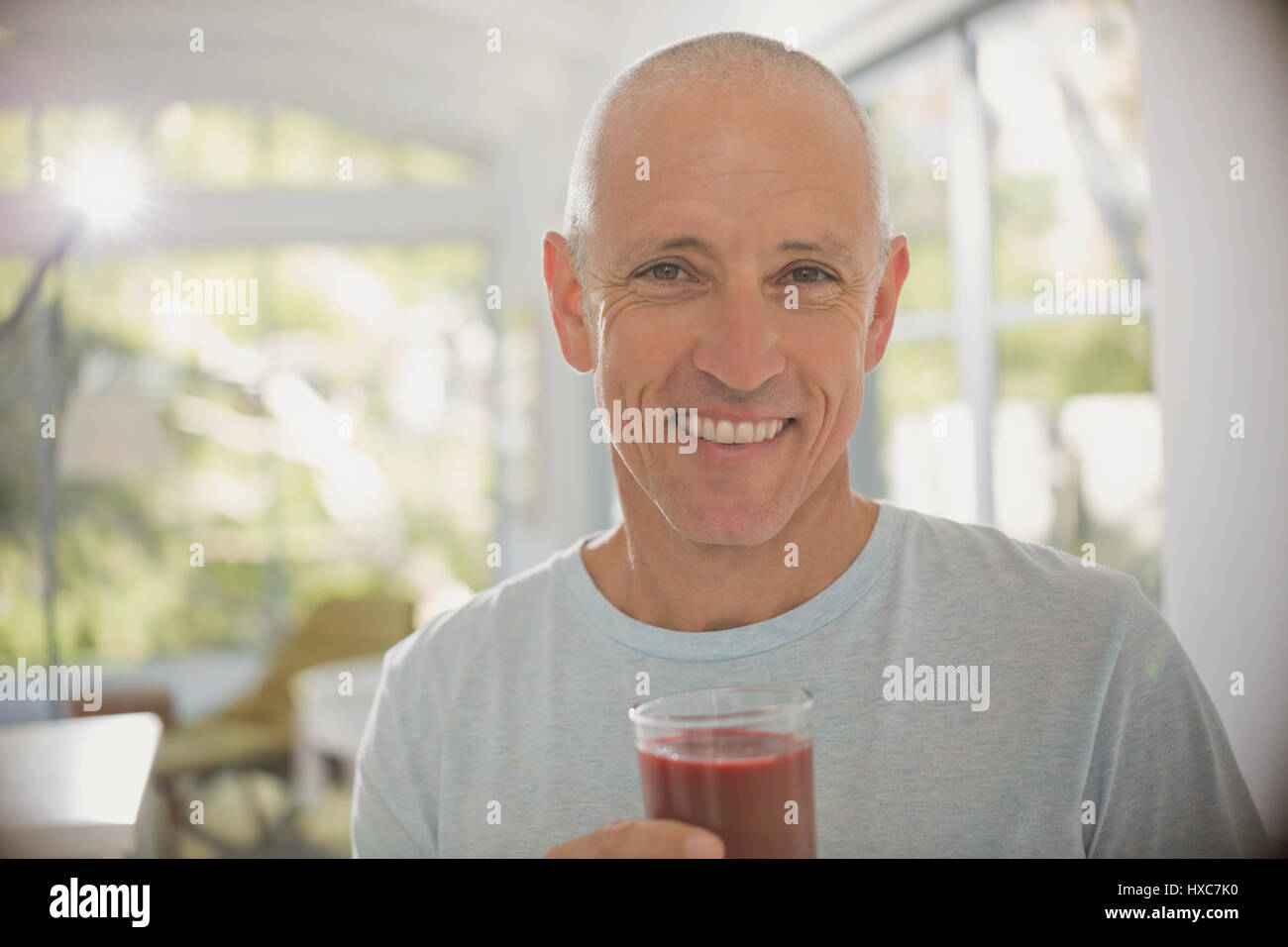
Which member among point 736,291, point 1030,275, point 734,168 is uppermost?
point 1030,275

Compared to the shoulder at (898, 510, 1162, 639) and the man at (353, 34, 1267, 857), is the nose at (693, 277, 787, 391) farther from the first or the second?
the shoulder at (898, 510, 1162, 639)

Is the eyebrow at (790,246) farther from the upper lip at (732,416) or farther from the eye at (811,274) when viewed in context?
the upper lip at (732,416)

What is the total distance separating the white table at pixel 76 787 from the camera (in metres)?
1.54

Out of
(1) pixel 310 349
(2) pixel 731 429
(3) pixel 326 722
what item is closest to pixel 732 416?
(2) pixel 731 429

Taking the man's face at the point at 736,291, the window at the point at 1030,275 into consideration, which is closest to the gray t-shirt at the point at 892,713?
the man's face at the point at 736,291

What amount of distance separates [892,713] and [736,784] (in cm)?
35

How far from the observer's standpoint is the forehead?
1051mm

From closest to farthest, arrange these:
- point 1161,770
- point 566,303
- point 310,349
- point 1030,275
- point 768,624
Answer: point 1161,770 → point 768,624 → point 566,303 → point 1030,275 → point 310,349

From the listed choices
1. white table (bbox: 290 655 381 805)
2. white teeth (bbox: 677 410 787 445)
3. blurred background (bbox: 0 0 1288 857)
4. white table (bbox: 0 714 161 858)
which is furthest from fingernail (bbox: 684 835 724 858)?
white table (bbox: 290 655 381 805)

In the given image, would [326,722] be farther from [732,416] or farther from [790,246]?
[790,246]

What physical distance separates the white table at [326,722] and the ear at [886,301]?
2.79m

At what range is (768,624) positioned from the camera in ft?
3.74
